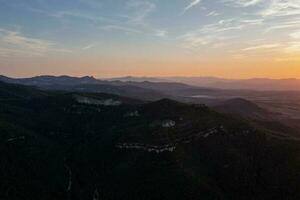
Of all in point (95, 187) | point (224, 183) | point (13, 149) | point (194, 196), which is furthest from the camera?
point (13, 149)

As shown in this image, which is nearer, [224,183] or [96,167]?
[224,183]

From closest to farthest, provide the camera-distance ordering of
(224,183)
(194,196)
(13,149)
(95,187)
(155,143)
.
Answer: (194,196), (224,183), (95,187), (155,143), (13,149)

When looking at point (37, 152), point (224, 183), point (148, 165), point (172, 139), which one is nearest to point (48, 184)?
point (37, 152)

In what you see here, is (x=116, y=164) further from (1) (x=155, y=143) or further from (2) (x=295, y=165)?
(2) (x=295, y=165)

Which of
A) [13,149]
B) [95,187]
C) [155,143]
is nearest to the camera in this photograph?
[95,187]

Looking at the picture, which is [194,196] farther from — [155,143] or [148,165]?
[155,143]

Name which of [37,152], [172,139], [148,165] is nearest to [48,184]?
[37,152]

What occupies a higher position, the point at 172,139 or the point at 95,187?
the point at 172,139
